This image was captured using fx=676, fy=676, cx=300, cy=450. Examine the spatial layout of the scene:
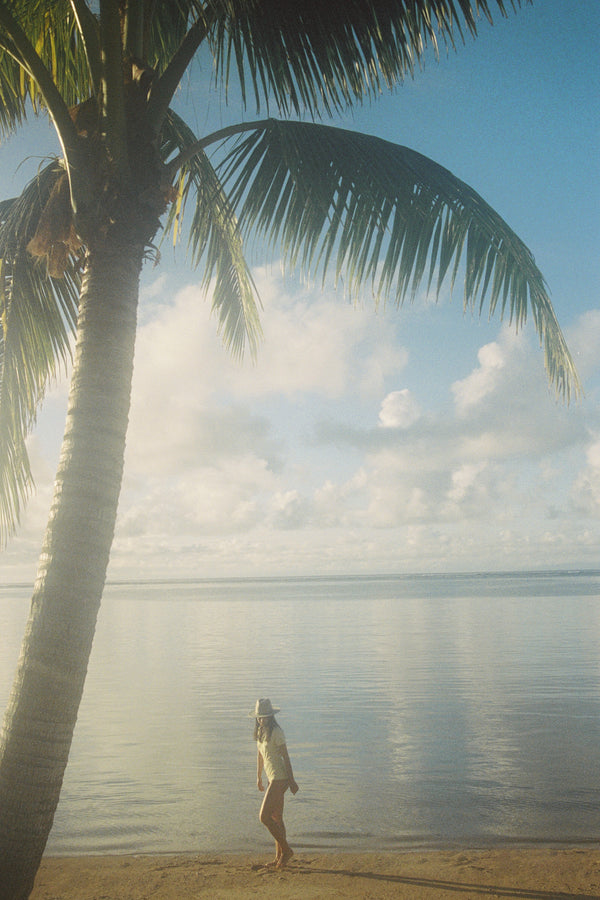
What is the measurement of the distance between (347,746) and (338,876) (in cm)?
586

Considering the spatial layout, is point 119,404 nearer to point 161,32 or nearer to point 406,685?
point 161,32

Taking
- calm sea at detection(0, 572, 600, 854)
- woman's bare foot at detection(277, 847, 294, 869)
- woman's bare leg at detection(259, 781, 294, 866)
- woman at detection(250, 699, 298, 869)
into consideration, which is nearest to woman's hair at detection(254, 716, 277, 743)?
woman at detection(250, 699, 298, 869)

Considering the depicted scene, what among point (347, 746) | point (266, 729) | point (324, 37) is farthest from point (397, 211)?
point (347, 746)

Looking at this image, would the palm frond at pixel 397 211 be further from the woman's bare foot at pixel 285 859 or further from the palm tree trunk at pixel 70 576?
the woman's bare foot at pixel 285 859

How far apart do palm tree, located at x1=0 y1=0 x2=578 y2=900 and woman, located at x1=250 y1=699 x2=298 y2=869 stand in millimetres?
2716

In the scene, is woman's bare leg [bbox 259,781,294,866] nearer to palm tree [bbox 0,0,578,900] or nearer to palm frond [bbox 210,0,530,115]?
palm tree [bbox 0,0,578,900]

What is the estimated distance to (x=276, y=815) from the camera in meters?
6.59

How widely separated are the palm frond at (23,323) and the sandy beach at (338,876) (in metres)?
3.35

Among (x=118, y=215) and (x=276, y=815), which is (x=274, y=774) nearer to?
(x=276, y=815)

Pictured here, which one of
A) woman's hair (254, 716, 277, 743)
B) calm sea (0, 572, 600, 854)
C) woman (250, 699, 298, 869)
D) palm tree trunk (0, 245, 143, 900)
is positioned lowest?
calm sea (0, 572, 600, 854)

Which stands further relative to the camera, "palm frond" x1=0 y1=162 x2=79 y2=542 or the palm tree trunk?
"palm frond" x1=0 y1=162 x2=79 y2=542

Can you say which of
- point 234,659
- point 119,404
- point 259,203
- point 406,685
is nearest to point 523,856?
point 119,404

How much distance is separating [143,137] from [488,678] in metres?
16.9

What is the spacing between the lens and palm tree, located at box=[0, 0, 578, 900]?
4176mm
